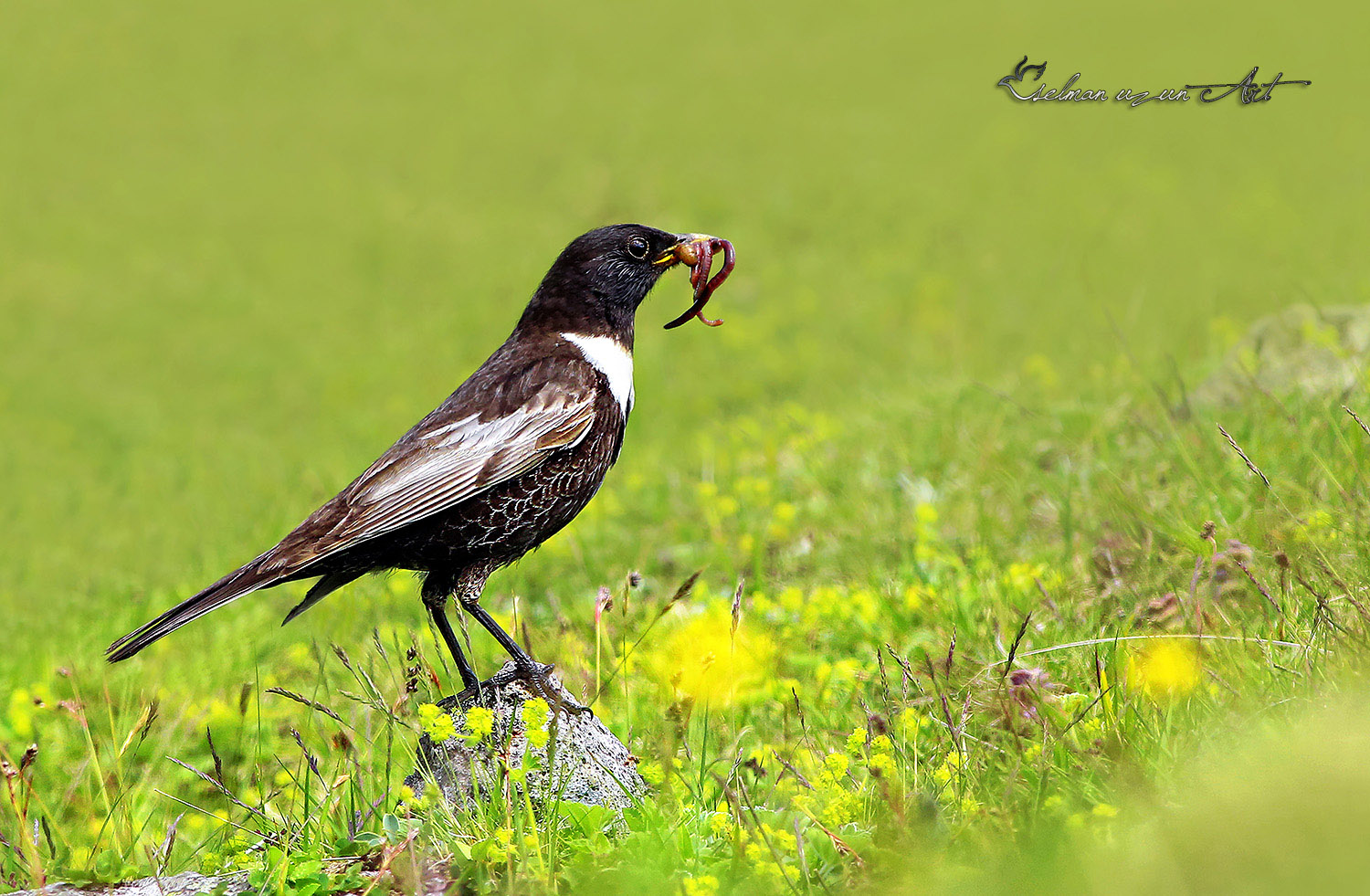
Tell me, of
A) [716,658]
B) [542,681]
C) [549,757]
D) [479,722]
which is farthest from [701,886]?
[716,658]

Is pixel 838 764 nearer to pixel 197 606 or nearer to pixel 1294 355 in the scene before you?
pixel 197 606

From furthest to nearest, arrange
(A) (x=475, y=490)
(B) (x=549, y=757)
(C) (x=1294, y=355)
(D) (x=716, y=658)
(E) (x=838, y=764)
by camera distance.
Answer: (C) (x=1294, y=355), (D) (x=716, y=658), (A) (x=475, y=490), (B) (x=549, y=757), (E) (x=838, y=764)

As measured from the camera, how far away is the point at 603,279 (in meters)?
4.42

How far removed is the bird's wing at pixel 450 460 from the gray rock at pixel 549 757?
678 millimetres

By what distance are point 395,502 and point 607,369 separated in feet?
3.01

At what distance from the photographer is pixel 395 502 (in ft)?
12.7

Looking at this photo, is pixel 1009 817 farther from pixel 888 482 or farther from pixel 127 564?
pixel 127 564

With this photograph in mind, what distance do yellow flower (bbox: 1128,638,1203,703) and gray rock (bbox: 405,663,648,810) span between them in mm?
1443

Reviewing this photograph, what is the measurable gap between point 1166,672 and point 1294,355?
480 centimetres

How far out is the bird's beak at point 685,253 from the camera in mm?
4465

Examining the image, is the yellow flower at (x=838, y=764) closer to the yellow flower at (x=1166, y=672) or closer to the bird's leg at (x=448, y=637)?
the yellow flower at (x=1166, y=672)

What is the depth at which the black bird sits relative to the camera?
12.6ft

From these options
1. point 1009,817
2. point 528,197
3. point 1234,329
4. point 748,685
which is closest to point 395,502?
point 748,685

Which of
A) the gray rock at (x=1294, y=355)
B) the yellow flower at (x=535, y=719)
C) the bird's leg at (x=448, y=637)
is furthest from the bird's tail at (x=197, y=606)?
the gray rock at (x=1294, y=355)
